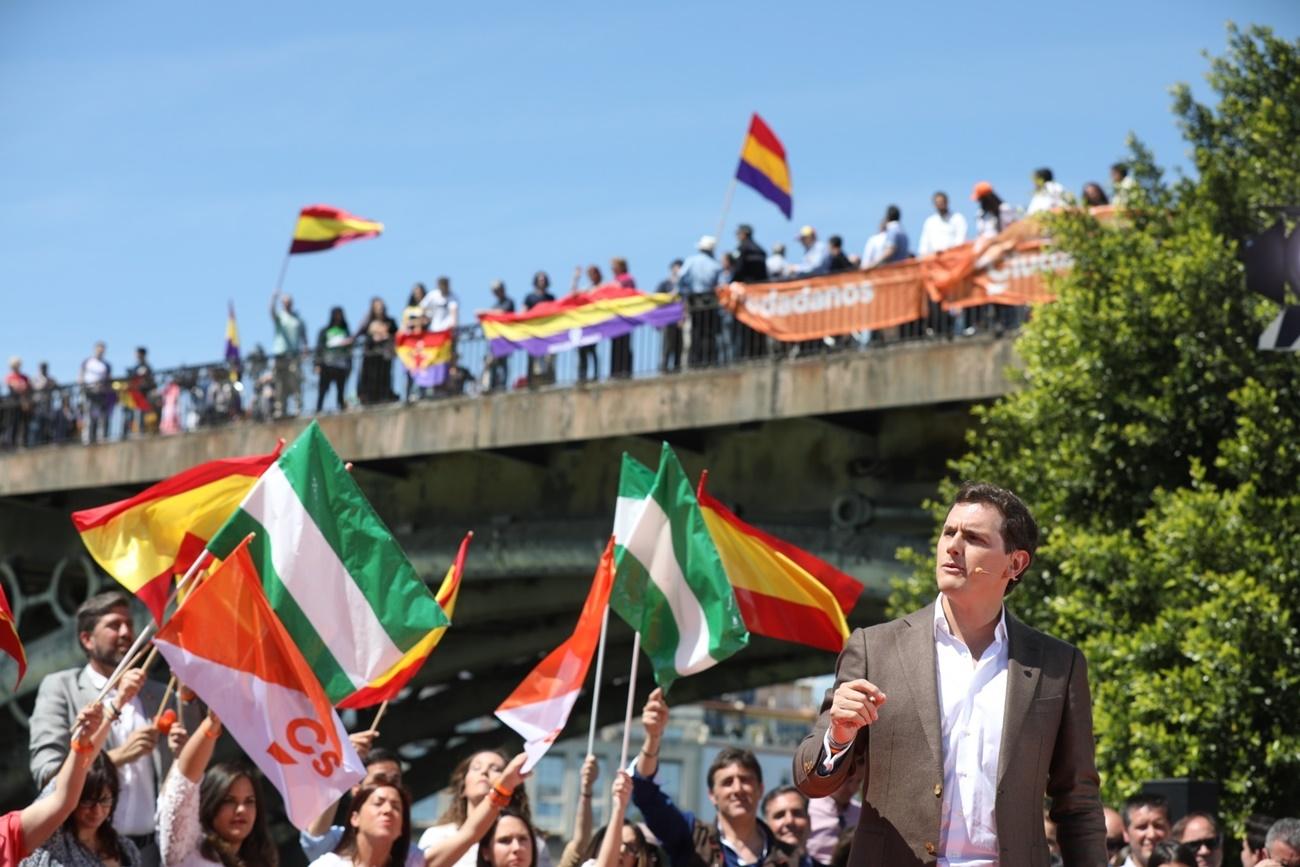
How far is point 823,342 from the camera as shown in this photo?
21828 mm

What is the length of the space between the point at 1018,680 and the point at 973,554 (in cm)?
36

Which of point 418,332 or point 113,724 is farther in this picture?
point 418,332

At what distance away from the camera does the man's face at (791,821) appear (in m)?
10.9

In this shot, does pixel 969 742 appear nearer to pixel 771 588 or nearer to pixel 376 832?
pixel 376 832

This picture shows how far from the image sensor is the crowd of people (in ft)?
68.2

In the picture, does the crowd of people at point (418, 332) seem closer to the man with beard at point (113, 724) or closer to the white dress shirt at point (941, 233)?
the white dress shirt at point (941, 233)

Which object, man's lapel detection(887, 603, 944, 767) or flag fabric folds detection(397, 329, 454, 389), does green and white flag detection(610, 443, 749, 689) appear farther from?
flag fabric folds detection(397, 329, 454, 389)

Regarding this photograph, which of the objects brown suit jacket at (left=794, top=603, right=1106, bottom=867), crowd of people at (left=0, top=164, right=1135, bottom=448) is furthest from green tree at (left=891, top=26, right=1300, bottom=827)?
brown suit jacket at (left=794, top=603, right=1106, bottom=867)

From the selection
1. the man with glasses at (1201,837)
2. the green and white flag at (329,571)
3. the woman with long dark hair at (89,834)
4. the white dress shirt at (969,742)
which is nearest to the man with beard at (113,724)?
the green and white flag at (329,571)

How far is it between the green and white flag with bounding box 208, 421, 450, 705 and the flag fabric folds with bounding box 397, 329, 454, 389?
15.4 meters

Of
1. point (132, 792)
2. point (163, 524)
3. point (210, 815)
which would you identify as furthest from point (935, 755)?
point (163, 524)

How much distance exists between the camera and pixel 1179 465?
649 inches

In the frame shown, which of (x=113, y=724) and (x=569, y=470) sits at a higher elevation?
(x=569, y=470)

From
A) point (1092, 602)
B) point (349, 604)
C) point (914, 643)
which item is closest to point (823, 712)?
point (914, 643)
